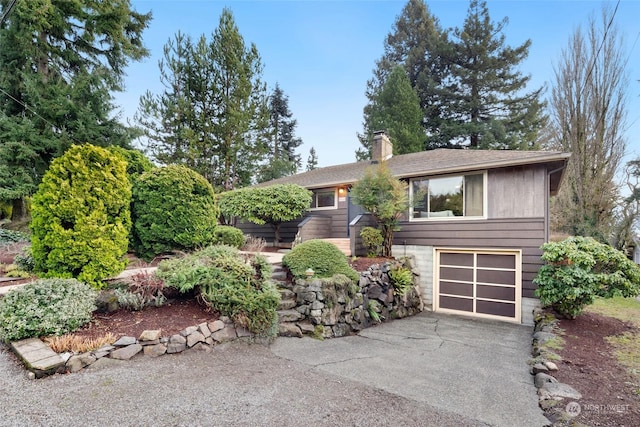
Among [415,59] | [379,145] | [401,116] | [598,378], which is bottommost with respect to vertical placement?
[598,378]

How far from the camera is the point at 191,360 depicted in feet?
13.1

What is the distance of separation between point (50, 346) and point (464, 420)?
459 centimetres

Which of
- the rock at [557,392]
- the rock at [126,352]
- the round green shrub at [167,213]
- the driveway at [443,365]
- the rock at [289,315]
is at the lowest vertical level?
the driveway at [443,365]

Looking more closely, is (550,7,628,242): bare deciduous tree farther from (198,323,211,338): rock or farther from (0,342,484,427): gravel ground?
(198,323,211,338): rock

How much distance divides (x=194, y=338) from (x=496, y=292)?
770 centimetres

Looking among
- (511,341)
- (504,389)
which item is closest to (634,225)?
(511,341)

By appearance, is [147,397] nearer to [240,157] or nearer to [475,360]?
Answer: [475,360]

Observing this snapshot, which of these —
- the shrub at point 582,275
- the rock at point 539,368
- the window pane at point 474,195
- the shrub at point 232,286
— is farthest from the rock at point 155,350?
the window pane at point 474,195

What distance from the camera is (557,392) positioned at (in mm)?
3469

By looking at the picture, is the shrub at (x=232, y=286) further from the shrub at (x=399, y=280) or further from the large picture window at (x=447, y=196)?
the large picture window at (x=447, y=196)

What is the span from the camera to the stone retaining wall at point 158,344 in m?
3.58

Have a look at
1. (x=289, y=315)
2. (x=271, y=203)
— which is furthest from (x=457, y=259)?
(x=271, y=203)

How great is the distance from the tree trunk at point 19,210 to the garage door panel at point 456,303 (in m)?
16.7

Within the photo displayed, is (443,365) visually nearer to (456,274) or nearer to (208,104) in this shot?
(456,274)
